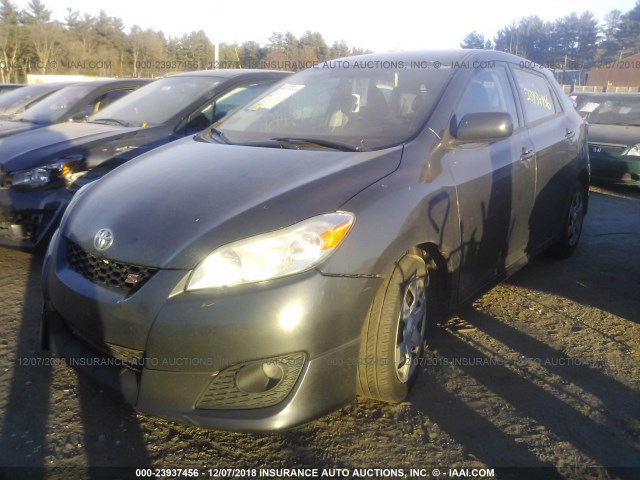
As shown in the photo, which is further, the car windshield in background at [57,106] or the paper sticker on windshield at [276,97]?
the car windshield in background at [57,106]

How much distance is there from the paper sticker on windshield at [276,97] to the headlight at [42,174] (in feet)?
5.29

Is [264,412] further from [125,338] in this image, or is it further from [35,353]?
[35,353]

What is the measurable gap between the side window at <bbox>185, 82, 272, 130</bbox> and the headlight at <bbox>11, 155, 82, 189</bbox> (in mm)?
1163

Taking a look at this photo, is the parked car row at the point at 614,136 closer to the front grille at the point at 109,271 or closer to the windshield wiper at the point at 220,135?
the windshield wiper at the point at 220,135

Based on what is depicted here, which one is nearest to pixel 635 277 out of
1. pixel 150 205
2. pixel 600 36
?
pixel 150 205

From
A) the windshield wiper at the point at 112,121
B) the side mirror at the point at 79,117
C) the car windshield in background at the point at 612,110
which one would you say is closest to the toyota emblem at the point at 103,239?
the windshield wiper at the point at 112,121

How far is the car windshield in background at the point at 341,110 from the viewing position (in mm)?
3010

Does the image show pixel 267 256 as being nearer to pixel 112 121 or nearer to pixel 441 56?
pixel 441 56

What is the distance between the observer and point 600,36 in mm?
43156

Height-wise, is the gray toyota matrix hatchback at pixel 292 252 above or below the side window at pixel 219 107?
below

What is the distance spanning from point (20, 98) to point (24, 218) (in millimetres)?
5204

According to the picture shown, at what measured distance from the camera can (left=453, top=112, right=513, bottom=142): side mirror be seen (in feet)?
9.62

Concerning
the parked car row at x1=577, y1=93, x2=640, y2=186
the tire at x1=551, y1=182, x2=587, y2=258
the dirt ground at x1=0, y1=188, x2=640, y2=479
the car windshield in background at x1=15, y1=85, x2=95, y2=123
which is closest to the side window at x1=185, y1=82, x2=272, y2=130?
the car windshield in background at x1=15, y1=85, x2=95, y2=123

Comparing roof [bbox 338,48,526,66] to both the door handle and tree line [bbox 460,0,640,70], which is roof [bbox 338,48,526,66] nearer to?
the door handle
